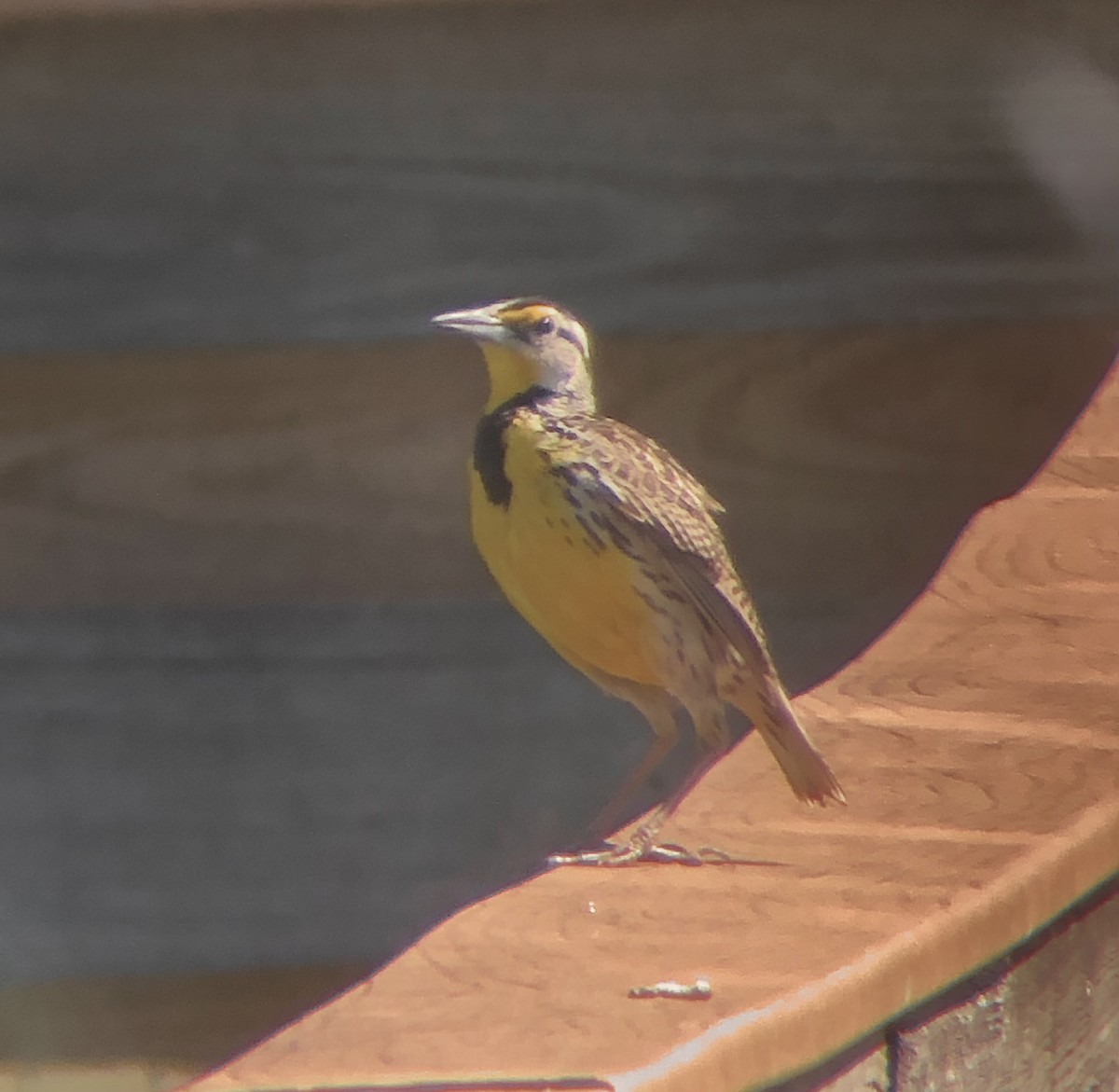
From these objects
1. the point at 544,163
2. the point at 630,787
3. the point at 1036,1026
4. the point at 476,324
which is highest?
the point at 544,163

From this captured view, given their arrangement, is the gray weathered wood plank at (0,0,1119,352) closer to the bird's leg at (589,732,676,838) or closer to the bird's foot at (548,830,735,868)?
the bird's leg at (589,732,676,838)

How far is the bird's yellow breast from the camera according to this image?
6.60 ft

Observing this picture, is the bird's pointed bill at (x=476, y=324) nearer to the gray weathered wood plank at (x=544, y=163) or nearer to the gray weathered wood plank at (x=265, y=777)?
the gray weathered wood plank at (x=544, y=163)

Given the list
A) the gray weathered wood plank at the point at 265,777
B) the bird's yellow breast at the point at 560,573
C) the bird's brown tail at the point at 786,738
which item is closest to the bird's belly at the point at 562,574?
the bird's yellow breast at the point at 560,573

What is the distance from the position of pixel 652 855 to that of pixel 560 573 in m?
0.44

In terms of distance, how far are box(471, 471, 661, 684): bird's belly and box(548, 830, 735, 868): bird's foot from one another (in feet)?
1.12

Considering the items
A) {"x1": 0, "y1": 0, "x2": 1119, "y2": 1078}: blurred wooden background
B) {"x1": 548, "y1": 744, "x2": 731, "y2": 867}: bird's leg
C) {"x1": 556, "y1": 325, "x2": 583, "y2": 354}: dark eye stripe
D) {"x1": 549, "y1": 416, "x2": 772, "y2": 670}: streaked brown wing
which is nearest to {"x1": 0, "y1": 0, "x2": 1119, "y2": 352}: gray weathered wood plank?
{"x1": 0, "y1": 0, "x2": 1119, "y2": 1078}: blurred wooden background

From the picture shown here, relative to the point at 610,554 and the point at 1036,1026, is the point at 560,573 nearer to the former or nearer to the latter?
the point at 610,554

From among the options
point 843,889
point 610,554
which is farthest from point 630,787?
point 843,889

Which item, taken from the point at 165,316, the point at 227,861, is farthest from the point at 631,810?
the point at 165,316

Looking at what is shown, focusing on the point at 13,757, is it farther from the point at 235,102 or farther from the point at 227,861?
the point at 235,102

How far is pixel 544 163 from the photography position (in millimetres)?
2281

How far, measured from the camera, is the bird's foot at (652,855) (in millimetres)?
1603

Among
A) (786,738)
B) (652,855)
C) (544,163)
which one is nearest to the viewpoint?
(652,855)
